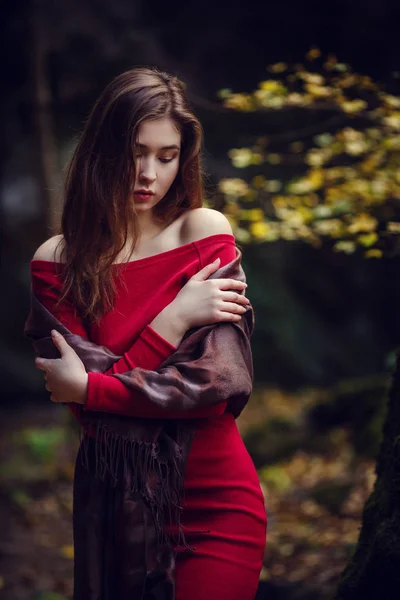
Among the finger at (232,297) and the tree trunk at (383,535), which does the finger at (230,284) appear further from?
the tree trunk at (383,535)

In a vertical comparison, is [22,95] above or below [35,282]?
below

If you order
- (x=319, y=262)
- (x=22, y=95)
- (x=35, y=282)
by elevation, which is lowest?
(x=319, y=262)

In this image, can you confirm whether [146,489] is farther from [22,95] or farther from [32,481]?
[22,95]

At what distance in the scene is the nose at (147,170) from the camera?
222 cm

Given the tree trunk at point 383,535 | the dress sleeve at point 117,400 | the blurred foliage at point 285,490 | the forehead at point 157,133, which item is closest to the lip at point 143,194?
the forehead at point 157,133

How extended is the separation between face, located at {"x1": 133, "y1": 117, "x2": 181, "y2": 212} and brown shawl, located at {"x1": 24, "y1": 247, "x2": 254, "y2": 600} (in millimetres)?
442

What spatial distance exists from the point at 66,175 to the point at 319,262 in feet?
20.6

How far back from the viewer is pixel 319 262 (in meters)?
8.42

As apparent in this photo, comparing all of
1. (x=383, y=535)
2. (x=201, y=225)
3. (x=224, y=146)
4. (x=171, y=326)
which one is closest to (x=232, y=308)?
(x=171, y=326)

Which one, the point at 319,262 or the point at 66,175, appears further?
the point at 319,262

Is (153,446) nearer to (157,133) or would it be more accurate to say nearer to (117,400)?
(117,400)

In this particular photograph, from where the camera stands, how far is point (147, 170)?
222 centimetres

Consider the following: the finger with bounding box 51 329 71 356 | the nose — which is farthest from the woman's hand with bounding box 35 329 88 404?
the nose

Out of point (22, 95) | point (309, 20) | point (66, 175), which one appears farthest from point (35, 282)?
point (22, 95)
